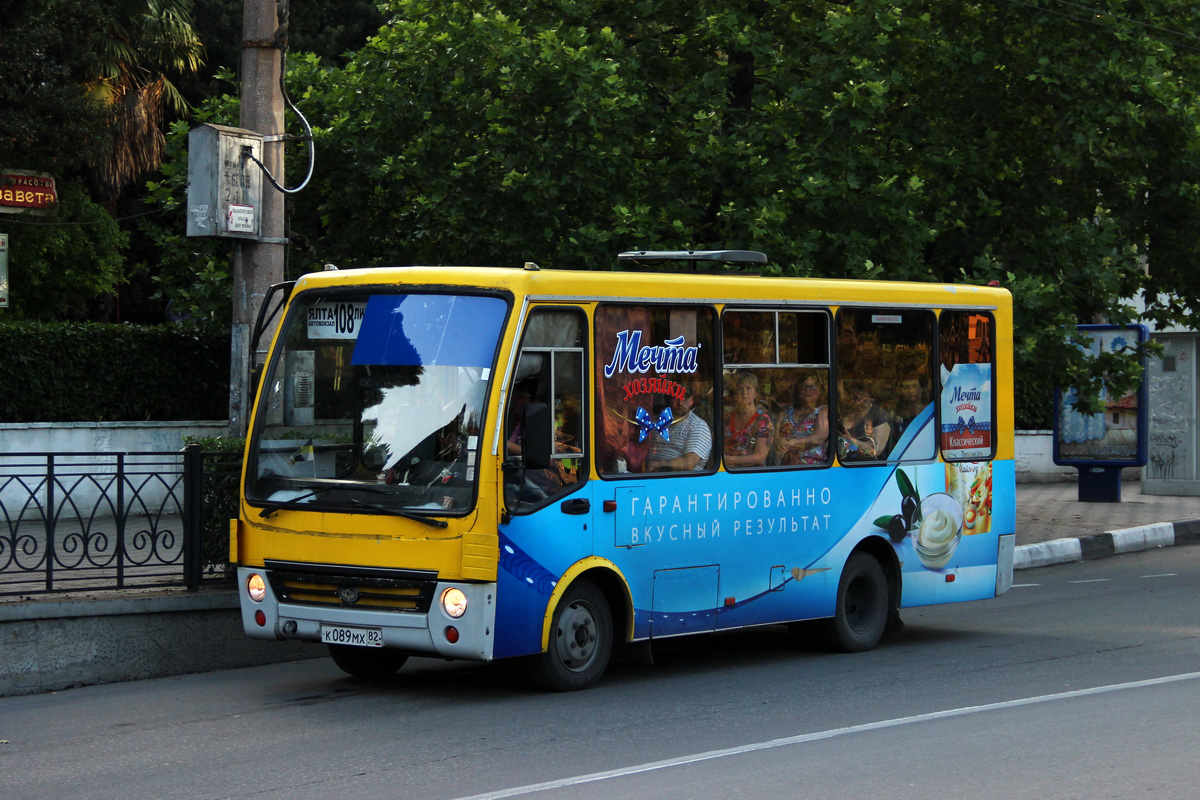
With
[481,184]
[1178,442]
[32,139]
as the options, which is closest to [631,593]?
[481,184]

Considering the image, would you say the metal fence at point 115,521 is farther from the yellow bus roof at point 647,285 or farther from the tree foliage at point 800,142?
the tree foliage at point 800,142

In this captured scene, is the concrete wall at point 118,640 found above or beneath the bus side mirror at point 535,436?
beneath

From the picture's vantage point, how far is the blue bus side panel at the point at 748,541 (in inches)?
339

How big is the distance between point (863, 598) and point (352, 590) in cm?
419

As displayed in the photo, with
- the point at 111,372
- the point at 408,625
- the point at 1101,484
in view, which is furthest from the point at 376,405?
the point at 1101,484

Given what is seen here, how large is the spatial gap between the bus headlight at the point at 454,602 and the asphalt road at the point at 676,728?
1.92ft

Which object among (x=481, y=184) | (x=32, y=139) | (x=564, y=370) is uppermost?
(x=32, y=139)

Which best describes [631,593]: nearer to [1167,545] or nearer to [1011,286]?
[1011,286]

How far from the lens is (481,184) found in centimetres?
1545

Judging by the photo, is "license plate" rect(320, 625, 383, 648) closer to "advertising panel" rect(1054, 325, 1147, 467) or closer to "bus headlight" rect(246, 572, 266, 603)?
"bus headlight" rect(246, 572, 266, 603)

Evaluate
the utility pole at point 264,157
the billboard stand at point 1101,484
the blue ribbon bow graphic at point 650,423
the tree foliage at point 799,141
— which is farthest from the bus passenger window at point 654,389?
the billboard stand at point 1101,484

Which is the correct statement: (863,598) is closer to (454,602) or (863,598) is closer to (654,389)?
(654,389)

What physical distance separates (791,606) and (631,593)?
1.63 metres

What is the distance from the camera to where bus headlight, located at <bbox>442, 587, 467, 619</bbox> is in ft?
27.0
